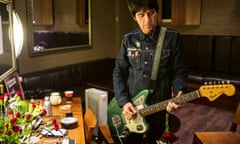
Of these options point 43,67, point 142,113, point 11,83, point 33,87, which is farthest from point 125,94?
point 43,67

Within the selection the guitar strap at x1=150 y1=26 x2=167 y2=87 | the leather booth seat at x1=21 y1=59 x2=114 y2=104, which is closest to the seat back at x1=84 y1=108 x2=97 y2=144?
the guitar strap at x1=150 y1=26 x2=167 y2=87

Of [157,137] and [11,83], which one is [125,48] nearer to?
[157,137]

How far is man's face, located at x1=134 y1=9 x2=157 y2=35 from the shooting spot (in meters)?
1.85

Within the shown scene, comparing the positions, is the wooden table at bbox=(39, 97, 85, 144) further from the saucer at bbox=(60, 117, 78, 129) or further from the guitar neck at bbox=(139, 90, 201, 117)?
the guitar neck at bbox=(139, 90, 201, 117)

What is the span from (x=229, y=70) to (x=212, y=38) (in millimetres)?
609

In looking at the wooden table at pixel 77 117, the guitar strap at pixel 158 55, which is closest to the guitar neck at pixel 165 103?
the guitar strap at pixel 158 55

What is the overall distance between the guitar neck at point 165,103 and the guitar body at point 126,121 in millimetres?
45

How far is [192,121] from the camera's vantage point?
12.7ft

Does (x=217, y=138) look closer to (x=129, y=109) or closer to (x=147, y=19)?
(x=129, y=109)

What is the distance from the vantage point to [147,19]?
1.86 metres

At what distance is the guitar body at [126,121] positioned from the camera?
205 centimetres

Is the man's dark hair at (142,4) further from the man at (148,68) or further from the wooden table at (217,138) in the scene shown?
the wooden table at (217,138)

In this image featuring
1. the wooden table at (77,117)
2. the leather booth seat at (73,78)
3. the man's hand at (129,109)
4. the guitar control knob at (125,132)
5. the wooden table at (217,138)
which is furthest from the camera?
the leather booth seat at (73,78)

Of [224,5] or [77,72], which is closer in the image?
[77,72]
